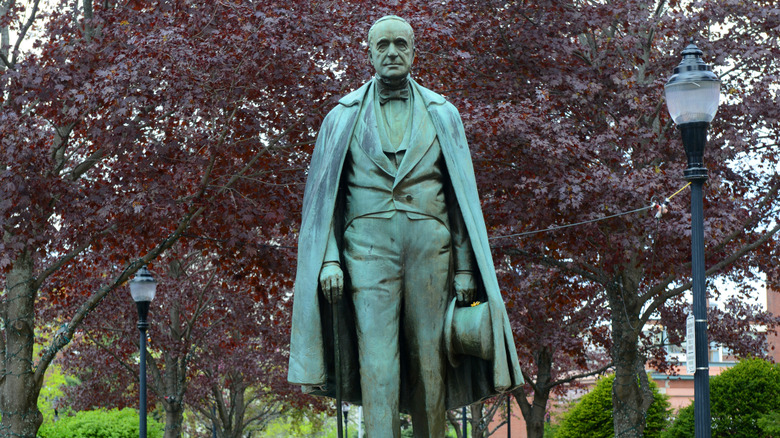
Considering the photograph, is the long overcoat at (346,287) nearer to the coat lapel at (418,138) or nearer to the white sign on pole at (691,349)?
the coat lapel at (418,138)

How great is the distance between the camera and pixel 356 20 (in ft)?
49.6

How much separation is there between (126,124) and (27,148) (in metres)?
1.37

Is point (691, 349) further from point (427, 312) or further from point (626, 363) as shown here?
point (626, 363)

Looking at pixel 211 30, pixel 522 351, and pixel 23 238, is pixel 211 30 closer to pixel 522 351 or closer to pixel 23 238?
pixel 23 238

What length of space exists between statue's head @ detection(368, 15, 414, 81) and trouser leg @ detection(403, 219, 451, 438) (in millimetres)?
851

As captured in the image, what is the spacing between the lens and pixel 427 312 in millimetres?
5609

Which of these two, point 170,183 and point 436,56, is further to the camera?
point 436,56

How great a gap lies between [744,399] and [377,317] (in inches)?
605

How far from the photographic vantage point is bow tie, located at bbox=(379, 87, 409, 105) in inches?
231

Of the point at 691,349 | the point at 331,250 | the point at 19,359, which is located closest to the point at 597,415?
the point at 19,359

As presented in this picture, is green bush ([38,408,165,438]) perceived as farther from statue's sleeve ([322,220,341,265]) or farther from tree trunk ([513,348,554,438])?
statue's sleeve ([322,220,341,265])

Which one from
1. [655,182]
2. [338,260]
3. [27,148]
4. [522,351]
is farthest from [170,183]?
[522,351]

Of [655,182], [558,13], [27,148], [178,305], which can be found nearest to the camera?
[27,148]

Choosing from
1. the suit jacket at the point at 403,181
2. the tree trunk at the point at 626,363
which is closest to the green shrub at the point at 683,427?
the tree trunk at the point at 626,363
